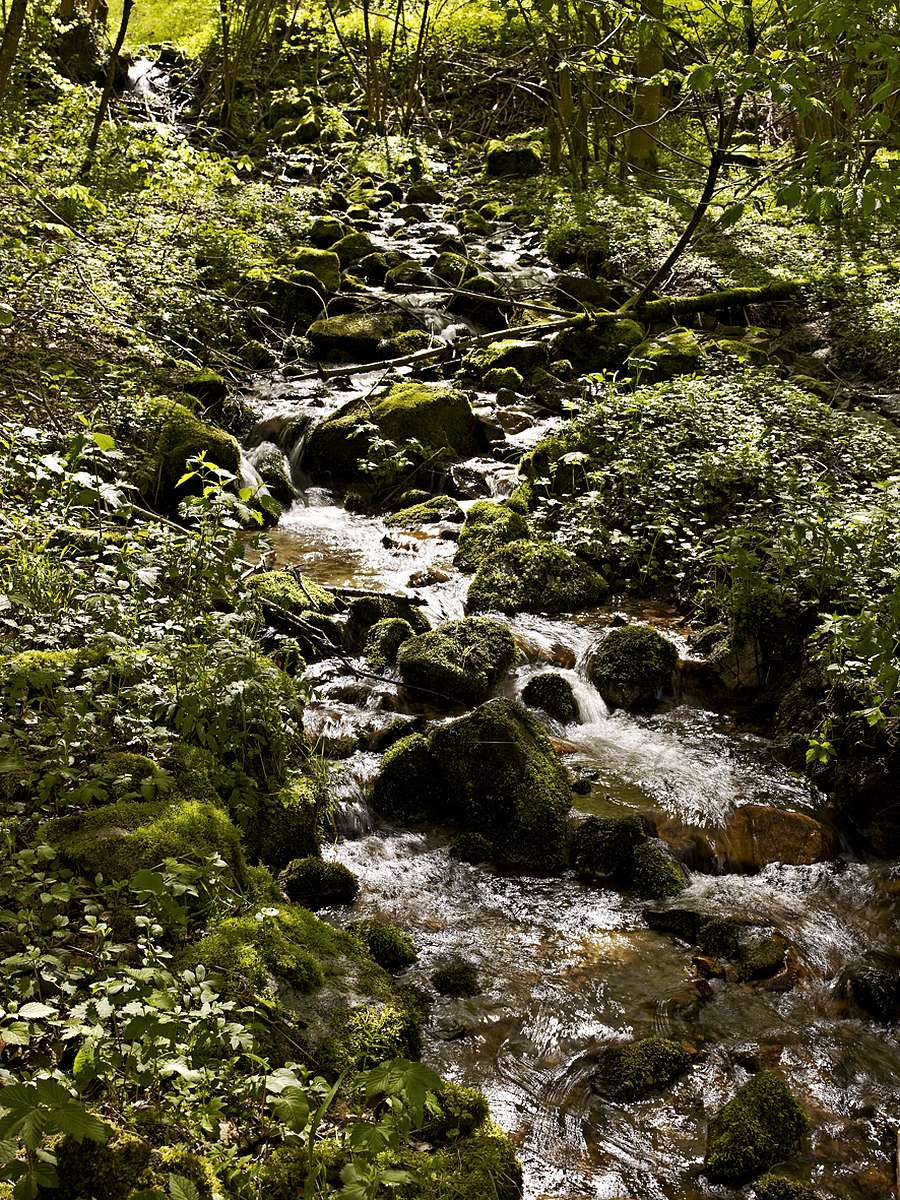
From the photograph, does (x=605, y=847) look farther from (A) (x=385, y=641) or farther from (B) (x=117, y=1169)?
(B) (x=117, y=1169)

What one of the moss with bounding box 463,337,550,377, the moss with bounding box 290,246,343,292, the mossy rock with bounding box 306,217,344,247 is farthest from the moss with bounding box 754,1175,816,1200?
the mossy rock with bounding box 306,217,344,247

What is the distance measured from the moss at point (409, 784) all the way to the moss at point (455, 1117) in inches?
92.1

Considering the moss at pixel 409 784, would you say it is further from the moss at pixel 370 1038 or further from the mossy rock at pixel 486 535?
the mossy rock at pixel 486 535

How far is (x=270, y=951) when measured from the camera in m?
3.34

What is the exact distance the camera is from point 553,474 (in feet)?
30.0

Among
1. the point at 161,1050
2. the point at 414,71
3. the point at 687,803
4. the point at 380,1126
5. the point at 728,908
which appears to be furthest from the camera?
the point at 414,71

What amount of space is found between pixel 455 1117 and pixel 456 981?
119cm

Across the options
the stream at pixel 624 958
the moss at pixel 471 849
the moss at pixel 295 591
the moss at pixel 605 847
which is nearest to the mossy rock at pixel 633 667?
the stream at pixel 624 958

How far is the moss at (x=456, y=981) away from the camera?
4129 mm

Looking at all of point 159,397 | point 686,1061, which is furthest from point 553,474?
point 686,1061

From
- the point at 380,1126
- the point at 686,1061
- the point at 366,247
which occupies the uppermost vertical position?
the point at 366,247

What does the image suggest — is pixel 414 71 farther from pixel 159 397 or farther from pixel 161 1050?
pixel 161 1050

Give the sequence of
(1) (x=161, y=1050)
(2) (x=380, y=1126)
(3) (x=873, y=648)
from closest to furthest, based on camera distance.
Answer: (2) (x=380, y=1126)
(1) (x=161, y=1050)
(3) (x=873, y=648)

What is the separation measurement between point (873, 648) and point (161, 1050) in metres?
3.48
